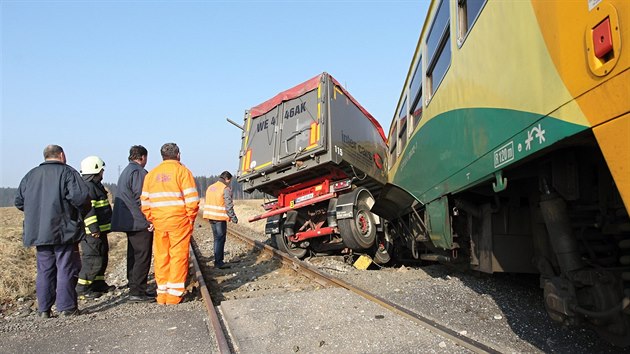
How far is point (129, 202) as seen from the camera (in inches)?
207

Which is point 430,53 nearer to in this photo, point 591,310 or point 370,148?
point 591,310

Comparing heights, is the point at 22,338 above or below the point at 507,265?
below

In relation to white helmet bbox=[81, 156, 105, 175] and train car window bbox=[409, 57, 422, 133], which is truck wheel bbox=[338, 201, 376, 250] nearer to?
train car window bbox=[409, 57, 422, 133]

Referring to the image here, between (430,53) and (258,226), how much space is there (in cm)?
1676

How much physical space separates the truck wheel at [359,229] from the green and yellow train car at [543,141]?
3.10 m

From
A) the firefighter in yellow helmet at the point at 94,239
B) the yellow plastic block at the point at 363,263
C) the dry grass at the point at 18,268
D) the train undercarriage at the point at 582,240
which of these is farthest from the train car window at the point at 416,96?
the dry grass at the point at 18,268

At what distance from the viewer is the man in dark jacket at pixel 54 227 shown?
14.3 feet

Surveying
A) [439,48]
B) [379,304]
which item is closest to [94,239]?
[379,304]

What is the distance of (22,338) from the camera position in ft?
11.9

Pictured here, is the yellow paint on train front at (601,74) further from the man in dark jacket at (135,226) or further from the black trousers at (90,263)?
the black trousers at (90,263)

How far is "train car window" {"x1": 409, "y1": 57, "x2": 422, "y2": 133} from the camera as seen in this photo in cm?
506

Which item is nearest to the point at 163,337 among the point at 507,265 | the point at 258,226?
the point at 507,265

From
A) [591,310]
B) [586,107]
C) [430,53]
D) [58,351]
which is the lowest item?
[58,351]

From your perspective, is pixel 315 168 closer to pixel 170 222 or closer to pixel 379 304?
pixel 170 222
